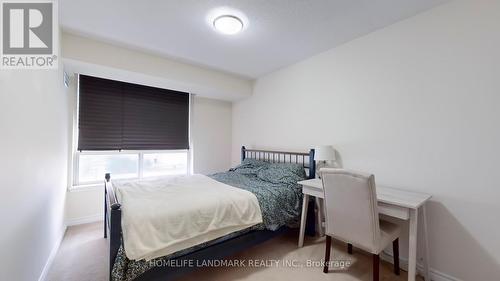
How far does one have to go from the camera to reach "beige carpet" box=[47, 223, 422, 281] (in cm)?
190

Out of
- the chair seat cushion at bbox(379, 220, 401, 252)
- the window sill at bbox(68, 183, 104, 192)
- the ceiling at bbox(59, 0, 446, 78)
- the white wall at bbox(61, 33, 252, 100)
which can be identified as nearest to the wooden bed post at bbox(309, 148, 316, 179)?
the chair seat cushion at bbox(379, 220, 401, 252)

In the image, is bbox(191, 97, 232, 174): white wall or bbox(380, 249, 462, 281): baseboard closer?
bbox(380, 249, 462, 281): baseboard

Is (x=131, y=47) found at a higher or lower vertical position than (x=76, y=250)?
higher

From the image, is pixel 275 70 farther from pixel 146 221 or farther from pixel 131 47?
pixel 146 221

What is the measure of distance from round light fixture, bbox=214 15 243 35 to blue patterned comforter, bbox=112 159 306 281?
69.5 inches

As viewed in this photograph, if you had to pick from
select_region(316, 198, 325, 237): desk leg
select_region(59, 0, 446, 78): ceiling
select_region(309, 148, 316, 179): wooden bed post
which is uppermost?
select_region(59, 0, 446, 78): ceiling

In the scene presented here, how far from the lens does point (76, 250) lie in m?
2.32

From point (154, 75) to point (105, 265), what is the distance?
2360mm

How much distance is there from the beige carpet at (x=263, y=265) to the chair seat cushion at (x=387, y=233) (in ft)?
1.42

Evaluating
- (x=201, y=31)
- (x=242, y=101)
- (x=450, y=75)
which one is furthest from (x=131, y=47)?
(x=450, y=75)

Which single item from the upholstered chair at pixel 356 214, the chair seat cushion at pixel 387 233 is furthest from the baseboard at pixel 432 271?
the chair seat cushion at pixel 387 233

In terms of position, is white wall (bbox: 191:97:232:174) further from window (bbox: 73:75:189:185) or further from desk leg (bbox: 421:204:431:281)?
desk leg (bbox: 421:204:431:281)

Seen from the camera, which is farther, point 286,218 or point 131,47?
point 131,47

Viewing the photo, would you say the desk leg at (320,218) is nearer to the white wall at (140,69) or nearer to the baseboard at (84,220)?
the white wall at (140,69)
